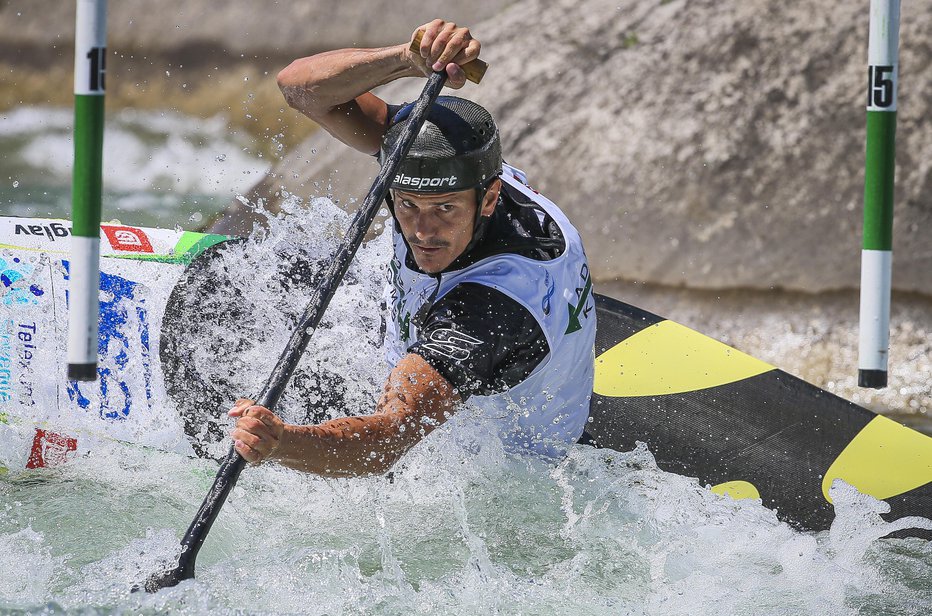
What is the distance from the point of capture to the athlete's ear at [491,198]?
2.94 meters

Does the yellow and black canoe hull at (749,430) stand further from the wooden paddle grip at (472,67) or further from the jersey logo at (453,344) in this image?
the wooden paddle grip at (472,67)

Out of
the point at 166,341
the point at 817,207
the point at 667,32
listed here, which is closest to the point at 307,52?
the point at 667,32

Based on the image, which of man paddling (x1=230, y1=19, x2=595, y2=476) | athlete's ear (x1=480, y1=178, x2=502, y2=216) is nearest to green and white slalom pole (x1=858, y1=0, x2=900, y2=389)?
man paddling (x1=230, y1=19, x2=595, y2=476)

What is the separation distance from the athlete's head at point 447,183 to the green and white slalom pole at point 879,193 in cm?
99

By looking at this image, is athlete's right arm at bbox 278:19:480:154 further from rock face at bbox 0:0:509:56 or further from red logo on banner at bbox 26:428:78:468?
rock face at bbox 0:0:509:56

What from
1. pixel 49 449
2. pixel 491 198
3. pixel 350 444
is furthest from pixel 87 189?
pixel 49 449

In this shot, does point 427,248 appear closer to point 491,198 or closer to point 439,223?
point 439,223

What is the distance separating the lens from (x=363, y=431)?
2.54m

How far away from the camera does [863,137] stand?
5.95 metres

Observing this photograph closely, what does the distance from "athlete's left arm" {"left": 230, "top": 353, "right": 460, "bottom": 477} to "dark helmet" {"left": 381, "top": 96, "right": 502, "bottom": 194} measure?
1.58 feet

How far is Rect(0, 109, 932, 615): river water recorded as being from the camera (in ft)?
8.94

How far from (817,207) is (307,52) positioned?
5688 millimetres

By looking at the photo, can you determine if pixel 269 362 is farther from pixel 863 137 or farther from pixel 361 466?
pixel 863 137

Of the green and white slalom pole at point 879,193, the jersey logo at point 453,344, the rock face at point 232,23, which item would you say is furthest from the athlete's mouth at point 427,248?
the rock face at point 232,23
